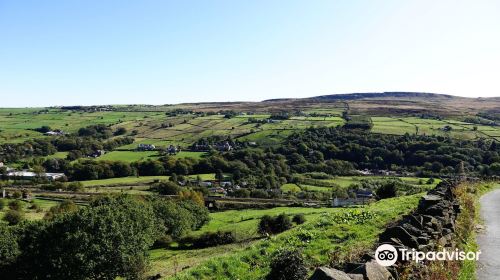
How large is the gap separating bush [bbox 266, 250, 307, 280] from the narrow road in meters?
5.48

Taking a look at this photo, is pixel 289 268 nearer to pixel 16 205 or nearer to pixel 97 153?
pixel 16 205

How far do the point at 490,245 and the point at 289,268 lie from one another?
9.01 m

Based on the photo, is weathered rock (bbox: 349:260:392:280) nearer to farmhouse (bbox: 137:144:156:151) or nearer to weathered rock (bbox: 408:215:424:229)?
weathered rock (bbox: 408:215:424:229)

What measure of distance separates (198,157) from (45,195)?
5770 cm

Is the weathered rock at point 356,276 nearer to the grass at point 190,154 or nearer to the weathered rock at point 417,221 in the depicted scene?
the weathered rock at point 417,221

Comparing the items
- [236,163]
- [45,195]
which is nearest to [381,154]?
[236,163]

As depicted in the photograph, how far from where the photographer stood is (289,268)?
13820 mm

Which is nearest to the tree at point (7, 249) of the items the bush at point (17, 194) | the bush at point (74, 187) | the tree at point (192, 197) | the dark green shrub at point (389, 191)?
the tree at point (192, 197)

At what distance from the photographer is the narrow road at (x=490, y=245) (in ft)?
45.4

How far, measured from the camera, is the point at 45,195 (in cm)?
10869

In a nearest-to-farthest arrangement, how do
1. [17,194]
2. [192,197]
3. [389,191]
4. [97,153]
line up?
[389,191] → [192,197] → [17,194] → [97,153]

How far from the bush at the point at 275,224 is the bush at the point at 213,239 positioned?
4399mm

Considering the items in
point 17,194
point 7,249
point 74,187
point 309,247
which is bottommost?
point 74,187

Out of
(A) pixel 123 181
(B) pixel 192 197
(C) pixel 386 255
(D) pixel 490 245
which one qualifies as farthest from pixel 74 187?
(C) pixel 386 255
